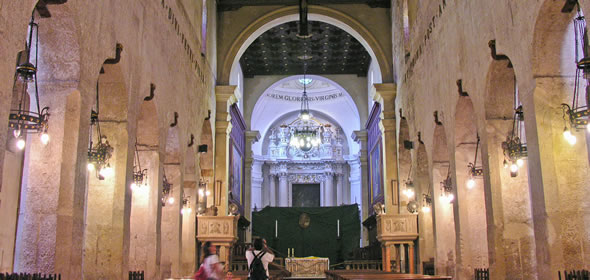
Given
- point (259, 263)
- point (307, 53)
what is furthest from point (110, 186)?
A: point (307, 53)

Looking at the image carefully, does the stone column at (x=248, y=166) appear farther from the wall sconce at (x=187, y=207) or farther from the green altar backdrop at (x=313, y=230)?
the wall sconce at (x=187, y=207)

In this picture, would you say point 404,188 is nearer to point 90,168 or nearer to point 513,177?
point 513,177

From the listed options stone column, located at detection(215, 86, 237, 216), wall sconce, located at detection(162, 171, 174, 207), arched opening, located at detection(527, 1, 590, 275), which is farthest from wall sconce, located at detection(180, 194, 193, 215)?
arched opening, located at detection(527, 1, 590, 275)

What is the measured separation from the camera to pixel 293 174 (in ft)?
110

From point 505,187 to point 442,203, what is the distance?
3.92m

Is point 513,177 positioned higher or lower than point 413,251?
higher

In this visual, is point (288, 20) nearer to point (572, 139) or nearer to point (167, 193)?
point (167, 193)

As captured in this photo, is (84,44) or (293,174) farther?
(293,174)

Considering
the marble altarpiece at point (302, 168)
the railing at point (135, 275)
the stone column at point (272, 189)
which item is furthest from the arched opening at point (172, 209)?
the stone column at point (272, 189)

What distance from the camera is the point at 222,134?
63.2 feet

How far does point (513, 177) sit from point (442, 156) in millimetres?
3872

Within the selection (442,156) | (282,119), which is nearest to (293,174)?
(282,119)

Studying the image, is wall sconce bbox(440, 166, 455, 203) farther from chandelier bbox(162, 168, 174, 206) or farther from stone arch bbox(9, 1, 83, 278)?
stone arch bbox(9, 1, 83, 278)

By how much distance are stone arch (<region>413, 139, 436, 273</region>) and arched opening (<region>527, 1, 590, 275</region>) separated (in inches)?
273
